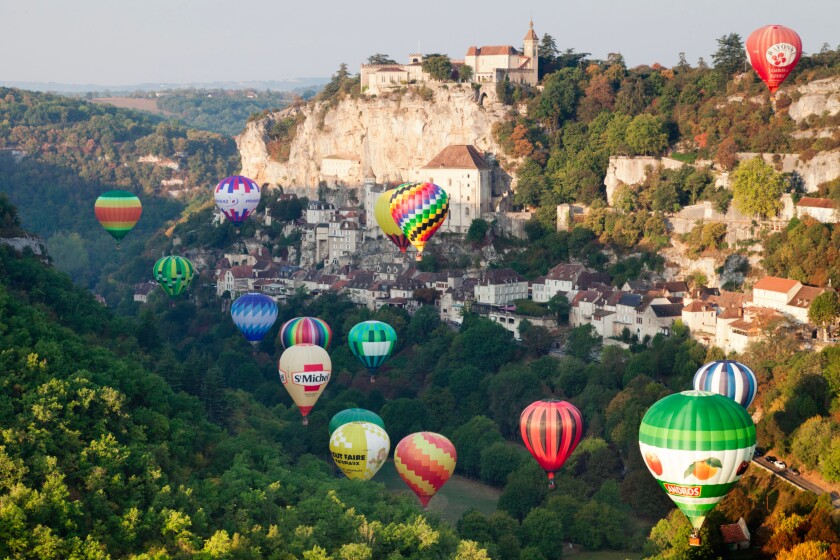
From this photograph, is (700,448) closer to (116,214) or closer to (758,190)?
(758,190)

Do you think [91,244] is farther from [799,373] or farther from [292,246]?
[799,373]

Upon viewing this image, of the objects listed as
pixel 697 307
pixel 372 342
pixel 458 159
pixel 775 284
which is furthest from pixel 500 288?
pixel 775 284

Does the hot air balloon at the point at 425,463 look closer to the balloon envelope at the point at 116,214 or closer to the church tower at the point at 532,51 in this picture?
the balloon envelope at the point at 116,214

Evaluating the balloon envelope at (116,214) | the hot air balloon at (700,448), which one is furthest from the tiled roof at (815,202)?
the balloon envelope at (116,214)

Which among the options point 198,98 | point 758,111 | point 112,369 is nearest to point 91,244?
point 758,111

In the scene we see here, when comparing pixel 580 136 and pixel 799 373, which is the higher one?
pixel 580 136

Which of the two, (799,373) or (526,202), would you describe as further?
(526,202)

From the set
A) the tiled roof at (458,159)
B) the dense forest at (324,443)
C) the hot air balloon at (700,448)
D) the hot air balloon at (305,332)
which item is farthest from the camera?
the tiled roof at (458,159)
